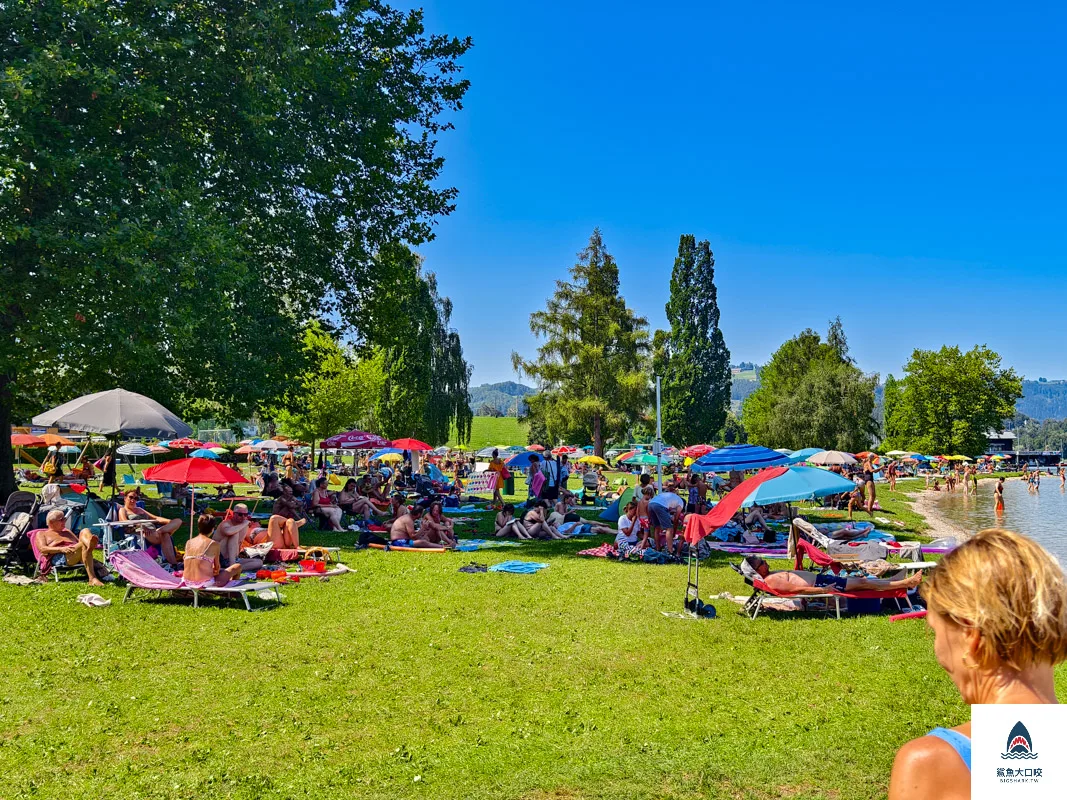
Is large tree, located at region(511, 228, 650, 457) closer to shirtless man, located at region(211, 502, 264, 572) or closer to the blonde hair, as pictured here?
shirtless man, located at region(211, 502, 264, 572)

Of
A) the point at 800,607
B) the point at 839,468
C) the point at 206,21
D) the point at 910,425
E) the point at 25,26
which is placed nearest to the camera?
the point at 800,607

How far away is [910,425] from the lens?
75.8m

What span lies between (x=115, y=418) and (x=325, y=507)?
5.47 metres

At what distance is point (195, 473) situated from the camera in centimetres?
1317

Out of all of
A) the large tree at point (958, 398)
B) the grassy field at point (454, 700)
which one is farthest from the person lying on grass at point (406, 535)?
the large tree at point (958, 398)

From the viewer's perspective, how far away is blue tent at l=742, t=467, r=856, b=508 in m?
12.1

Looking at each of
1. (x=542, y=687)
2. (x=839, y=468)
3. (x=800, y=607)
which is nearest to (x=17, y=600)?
(x=542, y=687)

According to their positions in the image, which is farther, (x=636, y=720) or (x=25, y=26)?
(x=25, y=26)

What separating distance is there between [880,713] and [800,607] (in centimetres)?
378

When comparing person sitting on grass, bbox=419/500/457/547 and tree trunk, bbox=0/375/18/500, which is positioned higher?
tree trunk, bbox=0/375/18/500

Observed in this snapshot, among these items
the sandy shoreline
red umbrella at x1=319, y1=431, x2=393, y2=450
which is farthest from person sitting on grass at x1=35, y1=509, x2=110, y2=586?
red umbrella at x1=319, y1=431, x2=393, y2=450

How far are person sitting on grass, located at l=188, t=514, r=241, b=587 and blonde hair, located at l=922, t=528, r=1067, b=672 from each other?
34.0ft

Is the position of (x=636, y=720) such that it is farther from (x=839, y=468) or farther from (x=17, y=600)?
(x=839, y=468)

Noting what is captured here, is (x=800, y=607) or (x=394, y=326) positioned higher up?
(x=394, y=326)
